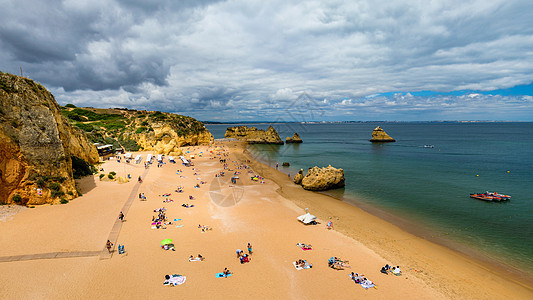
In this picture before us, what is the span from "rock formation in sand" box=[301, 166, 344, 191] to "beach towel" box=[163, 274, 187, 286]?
25325mm

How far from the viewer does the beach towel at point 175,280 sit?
1318 cm

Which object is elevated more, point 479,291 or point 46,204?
point 46,204

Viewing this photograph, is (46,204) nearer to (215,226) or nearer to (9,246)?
(9,246)

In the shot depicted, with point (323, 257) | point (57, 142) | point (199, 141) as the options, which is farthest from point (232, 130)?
point (323, 257)

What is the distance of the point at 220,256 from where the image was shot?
16.5 m

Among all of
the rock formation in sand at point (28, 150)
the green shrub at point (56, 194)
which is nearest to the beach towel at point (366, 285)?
the rock formation in sand at point (28, 150)

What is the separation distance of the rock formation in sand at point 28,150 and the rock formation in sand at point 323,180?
3077cm

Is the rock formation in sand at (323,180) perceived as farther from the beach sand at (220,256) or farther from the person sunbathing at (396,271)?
A: the person sunbathing at (396,271)

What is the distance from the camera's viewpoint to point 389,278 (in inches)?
580

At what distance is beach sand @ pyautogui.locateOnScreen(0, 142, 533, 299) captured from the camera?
1305 cm

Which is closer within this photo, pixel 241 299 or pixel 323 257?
pixel 241 299

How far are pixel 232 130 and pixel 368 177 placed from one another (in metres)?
108

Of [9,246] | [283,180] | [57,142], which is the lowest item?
[283,180]

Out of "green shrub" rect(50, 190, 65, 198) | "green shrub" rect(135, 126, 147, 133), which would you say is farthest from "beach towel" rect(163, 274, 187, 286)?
"green shrub" rect(135, 126, 147, 133)
